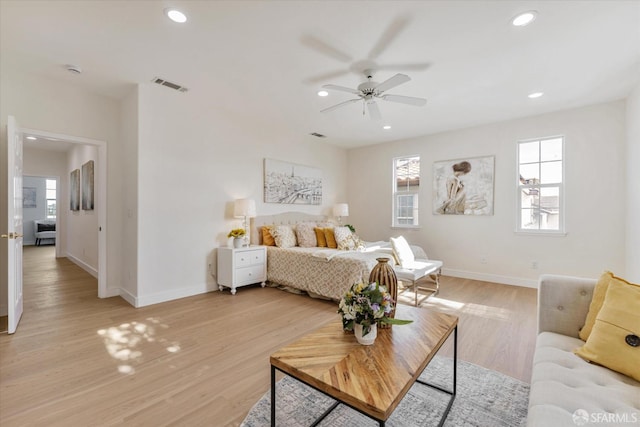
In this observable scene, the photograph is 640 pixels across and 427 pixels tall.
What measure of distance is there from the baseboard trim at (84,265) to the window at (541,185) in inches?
297

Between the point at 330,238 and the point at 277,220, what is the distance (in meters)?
1.10

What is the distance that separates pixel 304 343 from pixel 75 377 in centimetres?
184

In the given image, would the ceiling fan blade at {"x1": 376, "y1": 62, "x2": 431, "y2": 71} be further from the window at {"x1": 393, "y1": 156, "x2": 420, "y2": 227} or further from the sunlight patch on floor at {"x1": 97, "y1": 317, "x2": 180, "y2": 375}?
the sunlight patch on floor at {"x1": 97, "y1": 317, "x2": 180, "y2": 375}

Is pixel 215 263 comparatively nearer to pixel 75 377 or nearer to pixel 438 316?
pixel 75 377

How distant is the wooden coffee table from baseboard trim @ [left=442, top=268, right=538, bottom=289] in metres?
3.69

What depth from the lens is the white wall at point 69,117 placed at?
10.6 ft

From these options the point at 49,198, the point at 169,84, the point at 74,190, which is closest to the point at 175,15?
the point at 169,84

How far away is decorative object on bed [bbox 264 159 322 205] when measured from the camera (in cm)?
510

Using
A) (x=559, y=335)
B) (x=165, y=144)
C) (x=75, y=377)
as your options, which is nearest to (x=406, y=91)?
(x=559, y=335)

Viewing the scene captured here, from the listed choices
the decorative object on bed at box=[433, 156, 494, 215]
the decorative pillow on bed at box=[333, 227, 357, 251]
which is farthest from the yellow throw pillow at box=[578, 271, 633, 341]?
the decorative object on bed at box=[433, 156, 494, 215]

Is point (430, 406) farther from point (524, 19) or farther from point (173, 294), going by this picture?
point (173, 294)

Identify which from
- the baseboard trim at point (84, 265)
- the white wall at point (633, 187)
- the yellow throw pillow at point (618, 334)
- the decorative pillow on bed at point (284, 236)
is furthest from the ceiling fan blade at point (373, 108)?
the baseboard trim at point (84, 265)

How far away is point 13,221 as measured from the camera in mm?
2783

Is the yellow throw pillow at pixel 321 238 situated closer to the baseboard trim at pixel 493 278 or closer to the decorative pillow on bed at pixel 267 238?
the decorative pillow on bed at pixel 267 238
